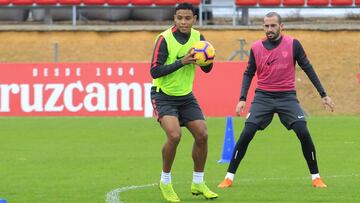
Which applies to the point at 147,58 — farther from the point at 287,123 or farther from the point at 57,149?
the point at 287,123

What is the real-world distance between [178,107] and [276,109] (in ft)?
5.37

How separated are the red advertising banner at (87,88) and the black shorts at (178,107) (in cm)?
1704

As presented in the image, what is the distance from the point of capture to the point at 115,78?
28.0 metres

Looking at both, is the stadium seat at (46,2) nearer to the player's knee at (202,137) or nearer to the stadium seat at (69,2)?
the stadium seat at (69,2)

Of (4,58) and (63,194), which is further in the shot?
(4,58)

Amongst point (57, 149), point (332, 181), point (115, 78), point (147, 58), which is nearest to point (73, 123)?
point (115, 78)

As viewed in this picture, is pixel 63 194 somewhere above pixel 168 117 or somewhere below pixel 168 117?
below

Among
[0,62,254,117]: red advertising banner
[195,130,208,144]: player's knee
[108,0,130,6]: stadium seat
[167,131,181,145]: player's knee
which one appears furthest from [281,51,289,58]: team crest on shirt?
[108,0,130,6]: stadium seat

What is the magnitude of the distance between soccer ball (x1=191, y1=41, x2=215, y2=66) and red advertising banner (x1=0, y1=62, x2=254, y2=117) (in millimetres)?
17323

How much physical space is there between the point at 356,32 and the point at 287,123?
24882 millimetres

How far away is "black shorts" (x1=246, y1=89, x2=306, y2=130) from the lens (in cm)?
1187

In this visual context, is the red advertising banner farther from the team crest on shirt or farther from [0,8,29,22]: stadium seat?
the team crest on shirt

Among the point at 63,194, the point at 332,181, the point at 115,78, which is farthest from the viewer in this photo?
the point at 115,78

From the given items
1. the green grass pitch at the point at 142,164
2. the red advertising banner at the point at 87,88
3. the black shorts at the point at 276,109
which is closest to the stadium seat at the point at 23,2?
the red advertising banner at the point at 87,88
